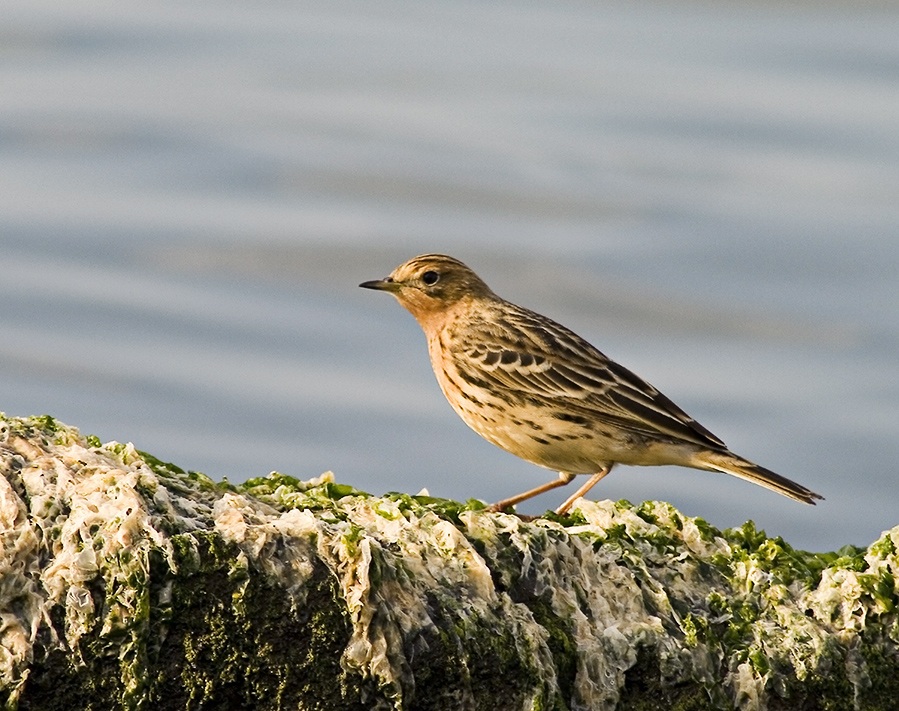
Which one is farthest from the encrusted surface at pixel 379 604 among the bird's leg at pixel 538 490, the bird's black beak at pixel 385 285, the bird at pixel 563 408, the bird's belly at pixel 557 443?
the bird's black beak at pixel 385 285

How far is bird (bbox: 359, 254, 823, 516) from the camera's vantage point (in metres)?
9.10

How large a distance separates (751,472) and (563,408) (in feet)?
3.77

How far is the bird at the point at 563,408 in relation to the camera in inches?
358

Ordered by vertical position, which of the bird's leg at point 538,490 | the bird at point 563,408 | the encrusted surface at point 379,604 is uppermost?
the bird at point 563,408

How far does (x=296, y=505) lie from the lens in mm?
6402

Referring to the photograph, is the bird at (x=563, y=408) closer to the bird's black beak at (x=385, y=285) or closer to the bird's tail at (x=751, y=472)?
the bird's tail at (x=751, y=472)

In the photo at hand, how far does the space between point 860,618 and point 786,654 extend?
438mm

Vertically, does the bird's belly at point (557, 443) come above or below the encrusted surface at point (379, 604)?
above

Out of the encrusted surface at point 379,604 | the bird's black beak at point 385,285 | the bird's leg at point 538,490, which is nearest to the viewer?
the encrusted surface at point 379,604

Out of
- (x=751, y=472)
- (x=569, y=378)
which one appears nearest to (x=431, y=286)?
(x=569, y=378)

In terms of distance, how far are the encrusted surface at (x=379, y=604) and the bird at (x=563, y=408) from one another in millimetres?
2061

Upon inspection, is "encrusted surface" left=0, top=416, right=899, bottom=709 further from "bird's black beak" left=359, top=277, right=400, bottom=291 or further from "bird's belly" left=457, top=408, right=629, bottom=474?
"bird's black beak" left=359, top=277, right=400, bottom=291

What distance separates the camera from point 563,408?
923 cm

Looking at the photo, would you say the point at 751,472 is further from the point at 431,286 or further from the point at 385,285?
the point at 385,285
